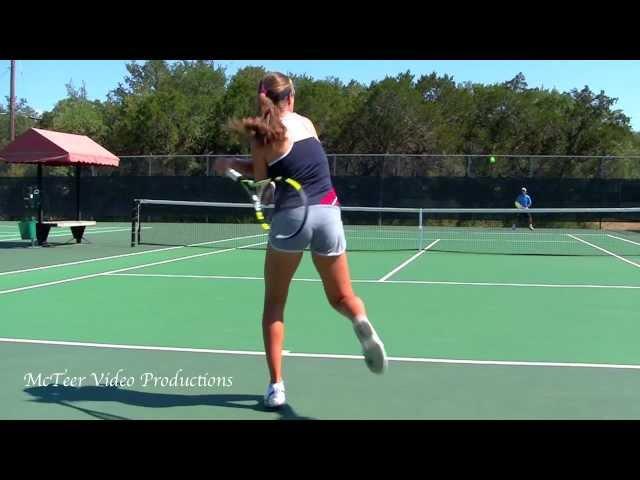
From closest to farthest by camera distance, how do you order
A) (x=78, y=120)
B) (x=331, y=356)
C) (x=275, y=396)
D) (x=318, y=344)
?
(x=275, y=396)
(x=331, y=356)
(x=318, y=344)
(x=78, y=120)

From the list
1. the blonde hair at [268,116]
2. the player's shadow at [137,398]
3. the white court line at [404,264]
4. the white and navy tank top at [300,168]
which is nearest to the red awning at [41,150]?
the white court line at [404,264]

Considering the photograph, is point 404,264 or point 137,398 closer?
point 137,398

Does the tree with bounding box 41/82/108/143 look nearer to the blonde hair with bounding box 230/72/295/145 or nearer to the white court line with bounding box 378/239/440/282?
the white court line with bounding box 378/239/440/282

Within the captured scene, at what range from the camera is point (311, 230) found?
399 centimetres

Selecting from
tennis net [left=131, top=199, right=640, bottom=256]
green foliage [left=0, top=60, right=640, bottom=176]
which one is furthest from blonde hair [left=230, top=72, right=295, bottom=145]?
green foliage [left=0, top=60, right=640, bottom=176]

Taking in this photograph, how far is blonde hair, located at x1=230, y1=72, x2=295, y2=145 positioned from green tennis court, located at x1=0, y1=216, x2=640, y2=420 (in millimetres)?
1456

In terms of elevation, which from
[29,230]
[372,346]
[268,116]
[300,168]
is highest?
[268,116]

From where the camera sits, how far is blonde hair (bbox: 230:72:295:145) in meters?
3.89

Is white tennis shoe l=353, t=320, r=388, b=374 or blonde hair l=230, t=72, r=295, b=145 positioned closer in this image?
blonde hair l=230, t=72, r=295, b=145

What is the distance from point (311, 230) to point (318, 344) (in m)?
2.24

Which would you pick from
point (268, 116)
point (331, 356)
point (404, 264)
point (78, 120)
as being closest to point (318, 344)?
point (331, 356)

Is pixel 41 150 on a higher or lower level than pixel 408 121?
lower

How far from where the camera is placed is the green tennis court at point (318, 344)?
440 centimetres

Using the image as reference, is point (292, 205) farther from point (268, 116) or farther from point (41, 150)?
point (41, 150)
